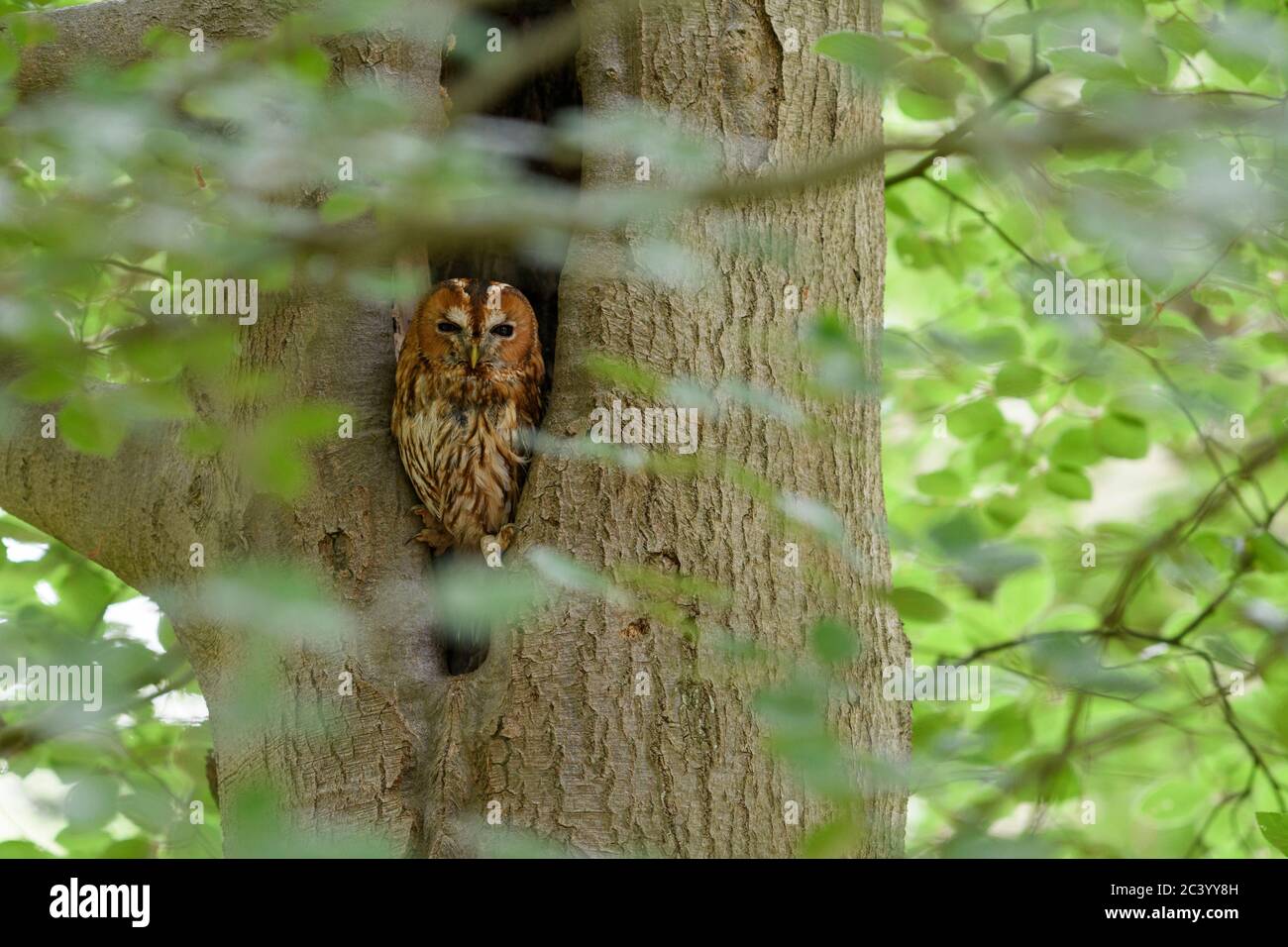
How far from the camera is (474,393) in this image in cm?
308

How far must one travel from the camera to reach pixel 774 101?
7.91 feet

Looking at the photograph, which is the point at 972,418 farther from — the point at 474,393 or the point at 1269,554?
the point at 474,393

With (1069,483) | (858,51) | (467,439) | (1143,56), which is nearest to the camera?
(858,51)

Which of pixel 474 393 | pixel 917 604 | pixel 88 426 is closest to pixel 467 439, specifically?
pixel 474 393

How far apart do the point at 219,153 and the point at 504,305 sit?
4.81 ft

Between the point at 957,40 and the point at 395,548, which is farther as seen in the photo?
the point at 395,548

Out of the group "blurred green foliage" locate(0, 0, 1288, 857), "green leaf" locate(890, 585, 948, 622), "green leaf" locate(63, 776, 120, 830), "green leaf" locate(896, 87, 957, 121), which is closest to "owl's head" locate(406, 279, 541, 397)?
"blurred green foliage" locate(0, 0, 1288, 857)

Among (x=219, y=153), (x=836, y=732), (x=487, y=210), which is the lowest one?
(x=836, y=732)

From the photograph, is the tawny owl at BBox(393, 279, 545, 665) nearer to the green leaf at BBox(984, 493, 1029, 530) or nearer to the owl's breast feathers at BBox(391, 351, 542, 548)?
the owl's breast feathers at BBox(391, 351, 542, 548)

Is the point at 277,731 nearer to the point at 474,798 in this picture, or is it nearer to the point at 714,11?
the point at 474,798

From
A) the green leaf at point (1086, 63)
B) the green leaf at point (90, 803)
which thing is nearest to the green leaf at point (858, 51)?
the green leaf at point (1086, 63)

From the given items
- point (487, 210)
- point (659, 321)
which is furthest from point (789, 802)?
point (487, 210)

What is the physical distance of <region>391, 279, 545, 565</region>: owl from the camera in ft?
9.38

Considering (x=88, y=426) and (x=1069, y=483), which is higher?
(x=1069, y=483)
